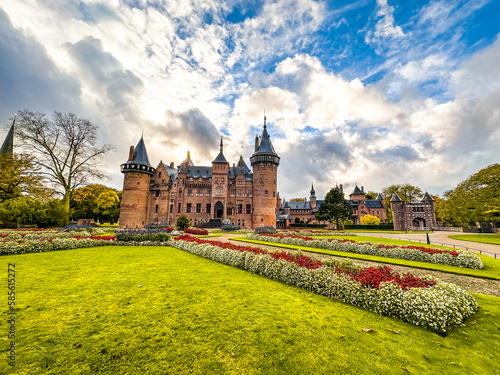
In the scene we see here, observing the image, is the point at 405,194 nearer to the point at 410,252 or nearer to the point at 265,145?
the point at 265,145

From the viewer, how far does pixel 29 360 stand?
2.90 metres

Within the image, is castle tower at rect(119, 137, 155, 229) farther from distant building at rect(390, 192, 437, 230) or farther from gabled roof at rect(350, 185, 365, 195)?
gabled roof at rect(350, 185, 365, 195)

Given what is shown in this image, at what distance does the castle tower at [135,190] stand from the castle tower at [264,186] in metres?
22.3

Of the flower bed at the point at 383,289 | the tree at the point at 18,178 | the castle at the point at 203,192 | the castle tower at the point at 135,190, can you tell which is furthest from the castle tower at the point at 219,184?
the flower bed at the point at 383,289

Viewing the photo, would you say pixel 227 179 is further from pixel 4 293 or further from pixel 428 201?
pixel 428 201

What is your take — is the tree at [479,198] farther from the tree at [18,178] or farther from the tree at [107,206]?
the tree at [107,206]

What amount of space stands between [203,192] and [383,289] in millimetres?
45386

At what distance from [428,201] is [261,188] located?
38926 mm

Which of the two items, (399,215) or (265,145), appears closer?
(265,145)

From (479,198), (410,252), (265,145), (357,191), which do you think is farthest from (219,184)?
(357,191)

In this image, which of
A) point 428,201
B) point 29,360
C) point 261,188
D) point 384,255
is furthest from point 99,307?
point 428,201

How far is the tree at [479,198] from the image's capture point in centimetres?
2620

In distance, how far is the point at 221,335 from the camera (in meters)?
3.71

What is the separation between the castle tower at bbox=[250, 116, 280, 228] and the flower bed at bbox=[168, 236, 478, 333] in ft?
119
